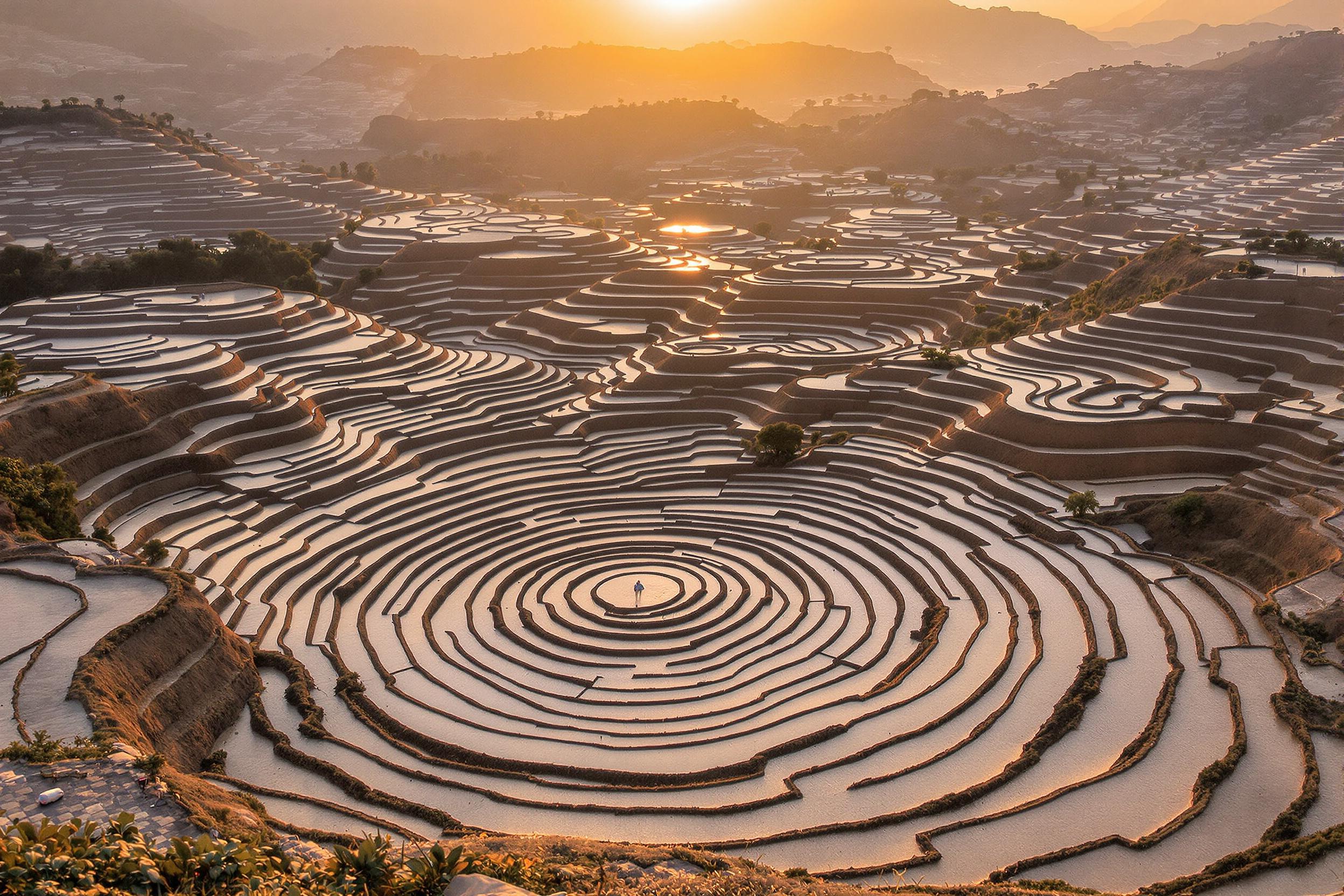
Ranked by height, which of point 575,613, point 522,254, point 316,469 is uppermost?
point 522,254

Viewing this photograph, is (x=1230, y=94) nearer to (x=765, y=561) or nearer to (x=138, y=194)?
(x=138, y=194)

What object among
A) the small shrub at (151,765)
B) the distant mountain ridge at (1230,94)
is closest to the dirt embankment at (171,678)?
the small shrub at (151,765)

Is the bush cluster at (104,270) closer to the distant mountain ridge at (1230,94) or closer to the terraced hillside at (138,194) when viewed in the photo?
the terraced hillside at (138,194)

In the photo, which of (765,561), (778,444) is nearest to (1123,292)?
(778,444)

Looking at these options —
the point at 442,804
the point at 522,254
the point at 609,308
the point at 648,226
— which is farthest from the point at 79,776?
the point at 648,226

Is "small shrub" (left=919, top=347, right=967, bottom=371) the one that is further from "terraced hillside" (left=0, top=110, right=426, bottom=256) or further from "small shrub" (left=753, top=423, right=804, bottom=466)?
"terraced hillside" (left=0, top=110, right=426, bottom=256)

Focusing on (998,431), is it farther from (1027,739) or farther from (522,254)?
(522,254)
